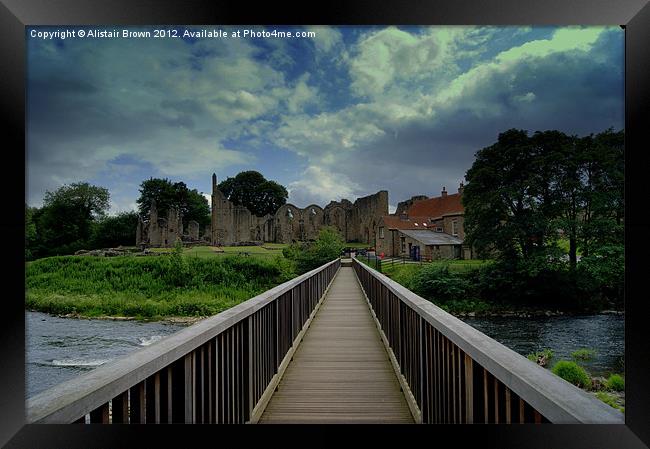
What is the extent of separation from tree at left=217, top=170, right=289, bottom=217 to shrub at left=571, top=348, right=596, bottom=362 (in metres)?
26.8

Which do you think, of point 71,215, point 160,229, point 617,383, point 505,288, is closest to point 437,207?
point 505,288

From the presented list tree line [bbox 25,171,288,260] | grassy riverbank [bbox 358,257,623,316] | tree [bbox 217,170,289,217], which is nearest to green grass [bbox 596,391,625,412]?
tree line [bbox 25,171,288,260]

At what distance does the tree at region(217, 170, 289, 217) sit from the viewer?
114ft

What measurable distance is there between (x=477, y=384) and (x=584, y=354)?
34.2ft

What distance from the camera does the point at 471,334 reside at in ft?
3.60

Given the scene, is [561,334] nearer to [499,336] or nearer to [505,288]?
[499,336]

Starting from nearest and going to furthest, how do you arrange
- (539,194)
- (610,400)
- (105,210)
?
(610,400)
(105,210)
(539,194)

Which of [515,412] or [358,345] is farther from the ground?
[515,412]

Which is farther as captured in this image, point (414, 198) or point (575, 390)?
point (414, 198)

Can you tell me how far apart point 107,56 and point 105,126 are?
647cm
